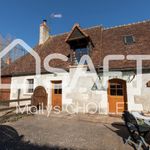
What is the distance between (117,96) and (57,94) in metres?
4.33

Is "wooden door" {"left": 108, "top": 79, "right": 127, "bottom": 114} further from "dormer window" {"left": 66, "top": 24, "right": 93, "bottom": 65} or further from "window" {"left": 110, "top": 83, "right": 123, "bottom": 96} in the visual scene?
"dormer window" {"left": 66, "top": 24, "right": 93, "bottom": 65}

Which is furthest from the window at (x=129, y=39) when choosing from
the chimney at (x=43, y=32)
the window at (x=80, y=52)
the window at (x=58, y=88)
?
the chimney at (x=43, y=32)

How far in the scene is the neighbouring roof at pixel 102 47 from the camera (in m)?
9.44

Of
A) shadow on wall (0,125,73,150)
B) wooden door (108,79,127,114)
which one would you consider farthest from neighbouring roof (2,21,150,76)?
shadow on wall (0,125,73,150)

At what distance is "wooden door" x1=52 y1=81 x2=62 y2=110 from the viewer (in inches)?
432

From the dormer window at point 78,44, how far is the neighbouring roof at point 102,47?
0.70 ft

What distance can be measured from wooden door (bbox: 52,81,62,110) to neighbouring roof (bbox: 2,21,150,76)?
4.14 feet

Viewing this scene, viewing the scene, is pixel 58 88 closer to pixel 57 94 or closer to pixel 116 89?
pixel 57 94

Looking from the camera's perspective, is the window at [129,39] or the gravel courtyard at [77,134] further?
the window at [129,39]

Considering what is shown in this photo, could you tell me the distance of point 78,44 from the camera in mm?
10984

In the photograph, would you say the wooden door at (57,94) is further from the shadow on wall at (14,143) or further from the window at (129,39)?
the window at (129,39)

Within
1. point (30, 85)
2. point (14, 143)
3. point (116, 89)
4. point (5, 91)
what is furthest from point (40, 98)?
point (14, 143)

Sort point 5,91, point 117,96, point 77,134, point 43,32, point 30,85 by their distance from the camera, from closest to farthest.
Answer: point 77,134, point 117,96, point 30,85, point 5,91, point 43,32

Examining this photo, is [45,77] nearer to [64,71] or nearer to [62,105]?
[64,71]
